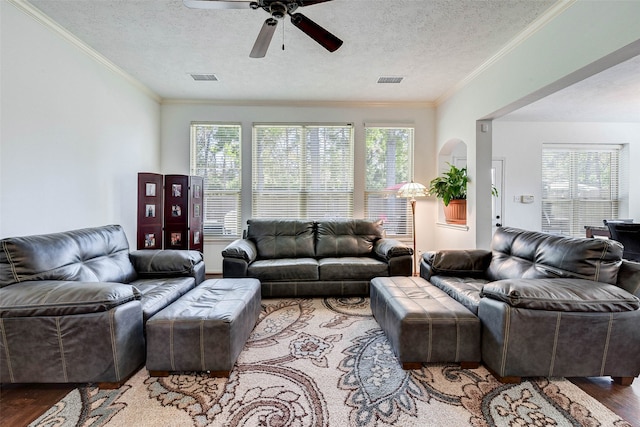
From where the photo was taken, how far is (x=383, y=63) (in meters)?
3.43

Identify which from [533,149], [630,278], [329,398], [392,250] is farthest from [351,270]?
[533,149]

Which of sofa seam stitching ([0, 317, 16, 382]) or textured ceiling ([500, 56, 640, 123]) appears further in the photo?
textured ceiling ([500, 56, 640, 123])

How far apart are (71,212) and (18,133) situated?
0.87 metres

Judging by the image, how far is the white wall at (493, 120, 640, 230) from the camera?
18.0 feet

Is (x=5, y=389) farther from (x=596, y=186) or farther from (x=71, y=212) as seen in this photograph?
(x=596, y=186)

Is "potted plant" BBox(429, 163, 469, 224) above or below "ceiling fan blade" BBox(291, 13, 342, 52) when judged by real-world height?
below

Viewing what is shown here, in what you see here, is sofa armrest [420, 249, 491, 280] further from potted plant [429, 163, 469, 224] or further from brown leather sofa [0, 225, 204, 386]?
brown leather sofa [0, 225, 204, 386]

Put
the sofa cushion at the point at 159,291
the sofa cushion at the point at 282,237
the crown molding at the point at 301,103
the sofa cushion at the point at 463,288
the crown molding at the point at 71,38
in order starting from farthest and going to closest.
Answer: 1. the crown molding at the point at 301,103
2. the sofa cushion at the point at 282,237
3. the crown molding at the point at 71,38
4. the sofa cushion at the point at 463,288
5. the sofa cushion at the point at 159,291

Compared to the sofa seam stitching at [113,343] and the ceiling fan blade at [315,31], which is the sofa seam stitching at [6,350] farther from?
the ceiling fan blade at [315,31]

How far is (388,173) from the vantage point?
4.93 meters

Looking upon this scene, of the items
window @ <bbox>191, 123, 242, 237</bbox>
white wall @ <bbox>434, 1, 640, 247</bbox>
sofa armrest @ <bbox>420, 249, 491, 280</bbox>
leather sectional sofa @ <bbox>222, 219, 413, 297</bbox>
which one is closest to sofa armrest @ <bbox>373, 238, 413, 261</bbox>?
leather sectional sofa @ <bbox>222, 219, 413, 297</bbox>

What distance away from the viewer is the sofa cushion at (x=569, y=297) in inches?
69.3

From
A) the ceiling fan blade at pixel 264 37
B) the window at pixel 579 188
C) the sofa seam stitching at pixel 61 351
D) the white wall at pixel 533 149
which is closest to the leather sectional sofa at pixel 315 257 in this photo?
the sofa seam stitching at pixel 61 351

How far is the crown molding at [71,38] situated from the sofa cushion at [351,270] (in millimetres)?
3535
